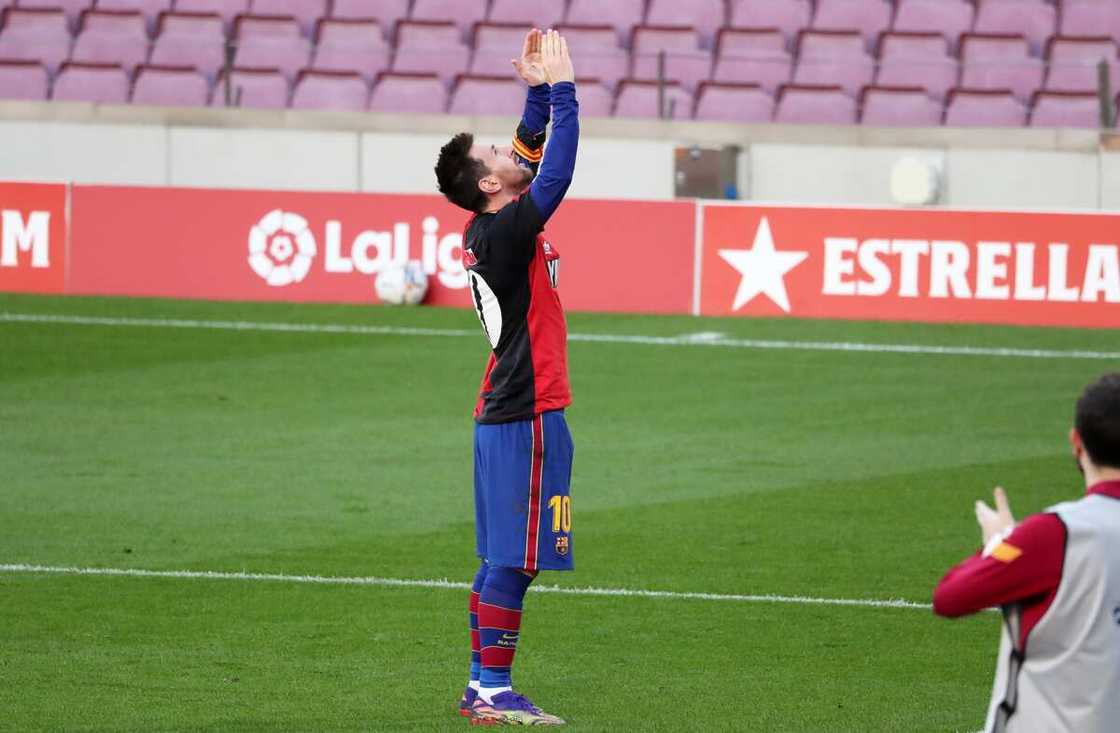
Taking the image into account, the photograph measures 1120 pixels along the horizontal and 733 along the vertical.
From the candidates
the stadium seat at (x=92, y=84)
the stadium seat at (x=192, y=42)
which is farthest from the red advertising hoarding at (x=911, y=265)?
the stadium seat at (x=92, y=84)

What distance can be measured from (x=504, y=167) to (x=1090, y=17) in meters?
19.1

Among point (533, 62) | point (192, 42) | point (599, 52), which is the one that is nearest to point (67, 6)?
point (192, 42)

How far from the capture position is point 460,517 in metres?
11.1

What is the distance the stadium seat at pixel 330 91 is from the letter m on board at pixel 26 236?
4.80 m

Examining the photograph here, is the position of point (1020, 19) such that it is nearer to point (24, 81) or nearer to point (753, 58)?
point (753, 58)

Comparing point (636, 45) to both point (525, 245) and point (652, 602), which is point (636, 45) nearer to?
point (652, 602)

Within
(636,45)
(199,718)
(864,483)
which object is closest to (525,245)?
(199,718)

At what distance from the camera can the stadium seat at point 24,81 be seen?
85.1 feet

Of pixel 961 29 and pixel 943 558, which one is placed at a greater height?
pixel 961 29

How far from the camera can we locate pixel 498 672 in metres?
6.66

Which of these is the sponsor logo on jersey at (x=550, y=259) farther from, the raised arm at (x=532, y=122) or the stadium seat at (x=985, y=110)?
the stadium seat at (x=985, y=110)

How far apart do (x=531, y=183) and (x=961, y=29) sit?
19095mm

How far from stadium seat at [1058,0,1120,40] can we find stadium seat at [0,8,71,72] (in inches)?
506

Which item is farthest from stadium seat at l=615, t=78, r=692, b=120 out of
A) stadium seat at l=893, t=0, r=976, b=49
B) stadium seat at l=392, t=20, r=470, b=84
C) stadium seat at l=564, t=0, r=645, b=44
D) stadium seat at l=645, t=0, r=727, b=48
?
stadium seat at l=893, t=0, r=976, b=49
